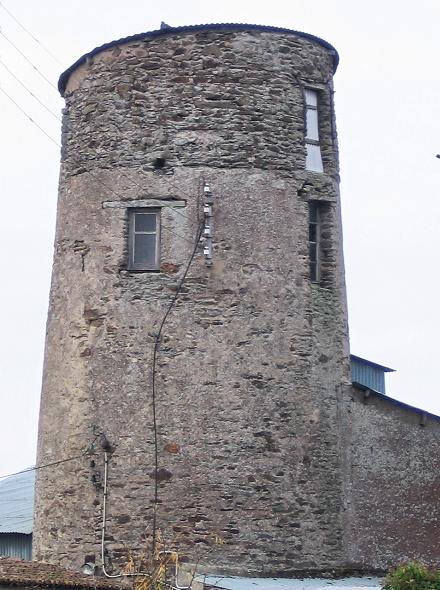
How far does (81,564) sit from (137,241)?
4.60m

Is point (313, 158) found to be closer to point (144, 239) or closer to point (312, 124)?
point (312, 124)

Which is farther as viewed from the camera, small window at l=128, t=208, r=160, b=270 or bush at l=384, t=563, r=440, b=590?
small window at l=128, t=208, r=160, b=270

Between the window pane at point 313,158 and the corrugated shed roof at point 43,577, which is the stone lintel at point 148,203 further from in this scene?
the corrugated shed roof at point 43,577

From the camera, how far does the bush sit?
1617 centimetres

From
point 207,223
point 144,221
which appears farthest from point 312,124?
point 144,221

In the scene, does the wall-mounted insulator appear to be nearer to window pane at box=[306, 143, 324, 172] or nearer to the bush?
window pane at box=[306, 143, 324, 172]

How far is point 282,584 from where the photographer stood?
18031 mm

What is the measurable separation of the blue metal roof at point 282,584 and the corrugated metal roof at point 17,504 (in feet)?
27.7

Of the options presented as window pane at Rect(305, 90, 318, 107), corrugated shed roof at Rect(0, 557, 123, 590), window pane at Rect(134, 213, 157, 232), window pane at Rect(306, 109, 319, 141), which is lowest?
corrugated shed roof at Rect(0, 557, 123, 590)

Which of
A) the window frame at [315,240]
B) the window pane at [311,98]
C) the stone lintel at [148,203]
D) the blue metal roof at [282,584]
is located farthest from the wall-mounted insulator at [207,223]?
the blue metal roof at [282,584]

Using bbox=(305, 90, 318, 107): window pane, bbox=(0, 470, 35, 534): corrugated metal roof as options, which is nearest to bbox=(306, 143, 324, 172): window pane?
bbox=(305, 90, 318, 107): window pane

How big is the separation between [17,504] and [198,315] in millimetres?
11872

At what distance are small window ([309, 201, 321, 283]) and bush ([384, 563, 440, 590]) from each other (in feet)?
17.0

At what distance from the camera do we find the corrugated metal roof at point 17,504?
2642 centimetres
